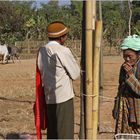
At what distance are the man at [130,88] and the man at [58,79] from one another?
0.48m

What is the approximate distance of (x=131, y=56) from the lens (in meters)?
4.02

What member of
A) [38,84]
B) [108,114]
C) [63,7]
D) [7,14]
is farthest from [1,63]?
[63,7]

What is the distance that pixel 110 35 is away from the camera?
32719 millimetres

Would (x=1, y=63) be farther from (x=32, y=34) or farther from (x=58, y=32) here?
(x=58, y=32)

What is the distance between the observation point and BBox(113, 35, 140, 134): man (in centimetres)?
398

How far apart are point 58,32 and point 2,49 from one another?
1955 cm

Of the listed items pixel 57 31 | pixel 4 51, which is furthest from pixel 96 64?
pixel 4 51

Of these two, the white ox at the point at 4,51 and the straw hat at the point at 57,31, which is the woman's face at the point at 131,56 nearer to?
the straw hat at the point at 57,31

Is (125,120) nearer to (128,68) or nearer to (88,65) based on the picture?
(128,68)

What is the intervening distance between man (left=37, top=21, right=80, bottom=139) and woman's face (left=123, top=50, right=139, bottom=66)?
1.65 ft

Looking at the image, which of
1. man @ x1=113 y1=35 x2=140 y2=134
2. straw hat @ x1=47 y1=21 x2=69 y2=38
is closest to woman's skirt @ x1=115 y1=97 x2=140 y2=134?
man @ x1=113 y1=35 x2=140 y2=134

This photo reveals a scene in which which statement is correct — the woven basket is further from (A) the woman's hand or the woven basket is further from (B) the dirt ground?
(B) the dirt ground

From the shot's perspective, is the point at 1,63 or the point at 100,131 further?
the point at 1,63

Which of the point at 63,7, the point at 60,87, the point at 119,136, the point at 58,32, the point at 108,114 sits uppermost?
the point at 63,7
